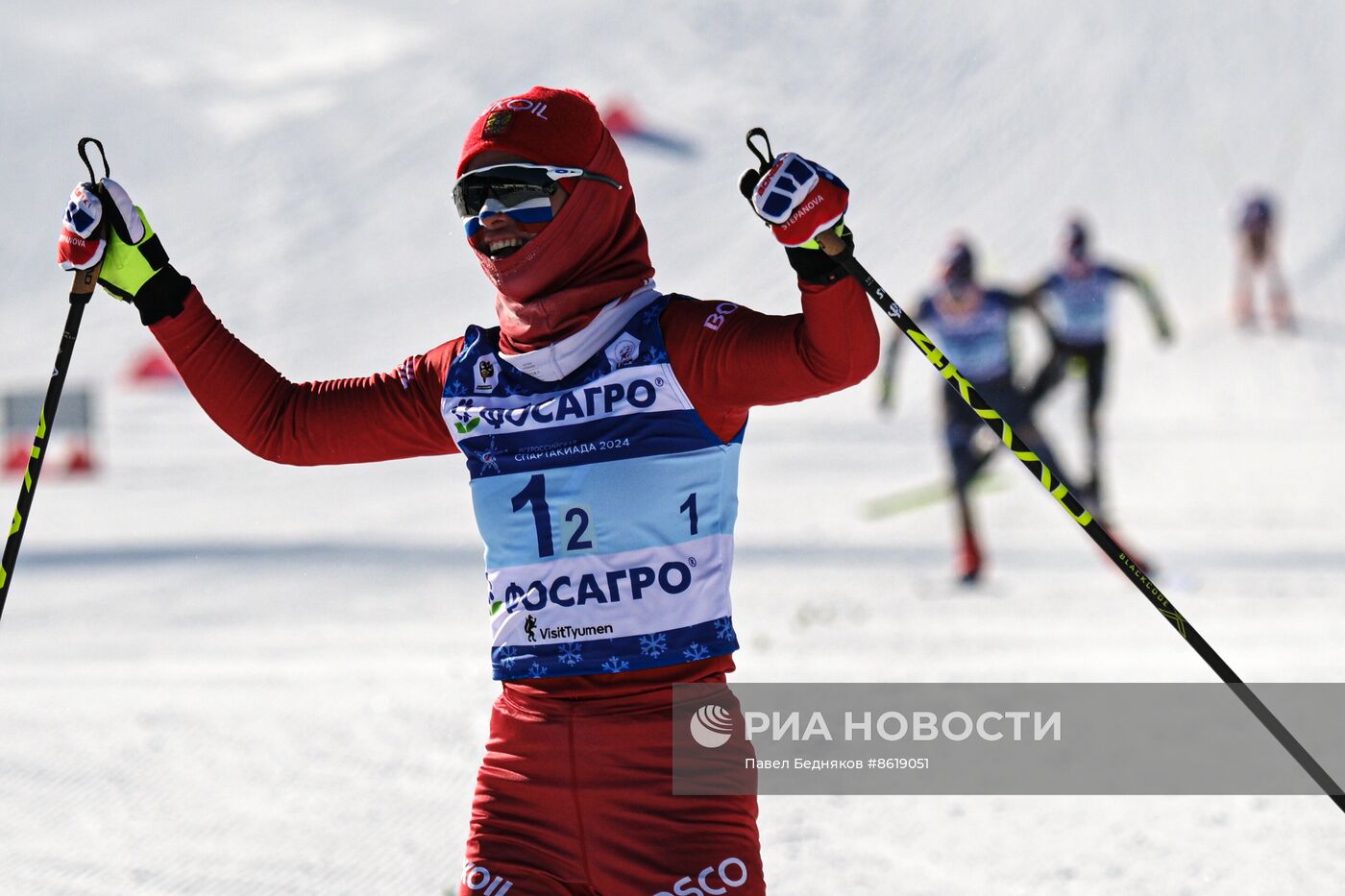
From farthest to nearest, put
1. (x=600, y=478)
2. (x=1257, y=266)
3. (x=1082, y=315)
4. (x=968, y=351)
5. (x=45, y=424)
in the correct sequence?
(x=1257, y=266) → (x=1082, y=315) → (x=968, y=351) → (x=45, y=424) → (x=600, y=478)

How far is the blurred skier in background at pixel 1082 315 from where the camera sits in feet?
34.5

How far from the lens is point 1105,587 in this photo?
9.51 meters

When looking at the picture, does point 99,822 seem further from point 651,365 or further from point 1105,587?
point 1105,587

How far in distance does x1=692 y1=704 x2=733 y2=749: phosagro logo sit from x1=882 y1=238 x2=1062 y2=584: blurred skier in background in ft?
22.6

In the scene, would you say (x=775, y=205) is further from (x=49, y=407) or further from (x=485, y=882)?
(x=49, y=407)

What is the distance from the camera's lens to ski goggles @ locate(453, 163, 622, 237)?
2.88 metres

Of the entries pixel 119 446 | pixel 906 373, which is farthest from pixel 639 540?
pixel 906 373

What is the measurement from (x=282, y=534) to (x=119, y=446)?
1014 centimetres

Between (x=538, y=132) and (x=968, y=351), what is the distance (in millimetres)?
6992

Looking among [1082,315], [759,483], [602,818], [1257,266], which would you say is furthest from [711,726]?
[1257,266]

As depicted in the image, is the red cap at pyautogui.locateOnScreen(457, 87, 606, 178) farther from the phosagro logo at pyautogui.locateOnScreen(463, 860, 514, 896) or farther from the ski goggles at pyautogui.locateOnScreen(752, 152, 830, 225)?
the phosagro logo at pyautogui.locateOnScreen(463, 860, 514, 896)

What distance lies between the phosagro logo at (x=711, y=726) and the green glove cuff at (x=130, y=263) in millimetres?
1262

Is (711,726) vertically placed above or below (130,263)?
below

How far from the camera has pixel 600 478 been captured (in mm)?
2730
